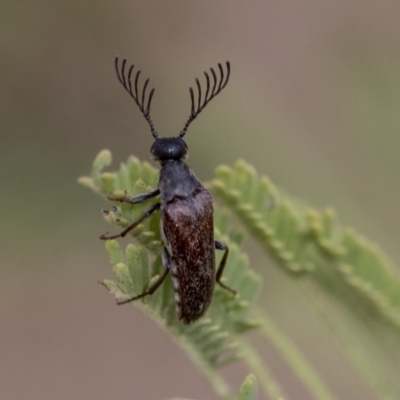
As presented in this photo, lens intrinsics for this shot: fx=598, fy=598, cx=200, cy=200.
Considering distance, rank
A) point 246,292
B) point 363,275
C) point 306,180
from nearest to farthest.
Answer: point 246,292 < point 363,275 < point 306,180

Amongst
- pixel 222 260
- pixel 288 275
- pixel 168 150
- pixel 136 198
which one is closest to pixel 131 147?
pixel 168 150

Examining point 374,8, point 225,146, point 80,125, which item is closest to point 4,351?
point 80,125

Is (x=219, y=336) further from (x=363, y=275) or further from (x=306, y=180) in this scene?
(x=306, y=180)

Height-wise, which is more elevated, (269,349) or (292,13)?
(292,13)

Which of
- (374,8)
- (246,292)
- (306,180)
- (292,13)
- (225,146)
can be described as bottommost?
(246,292)

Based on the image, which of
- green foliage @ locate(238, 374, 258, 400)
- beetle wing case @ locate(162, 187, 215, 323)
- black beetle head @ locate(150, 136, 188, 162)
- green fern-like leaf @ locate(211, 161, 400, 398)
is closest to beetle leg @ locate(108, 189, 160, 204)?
beetle wing case @ locate(162, 187, 215, 323)

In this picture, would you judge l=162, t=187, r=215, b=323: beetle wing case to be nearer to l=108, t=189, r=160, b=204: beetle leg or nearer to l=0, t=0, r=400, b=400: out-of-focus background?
l=108, t=189, r=160, b=204: beetle leg

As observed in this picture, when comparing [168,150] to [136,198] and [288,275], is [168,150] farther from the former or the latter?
[288,275]

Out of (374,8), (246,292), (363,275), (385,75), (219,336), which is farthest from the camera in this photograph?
(374,8)
